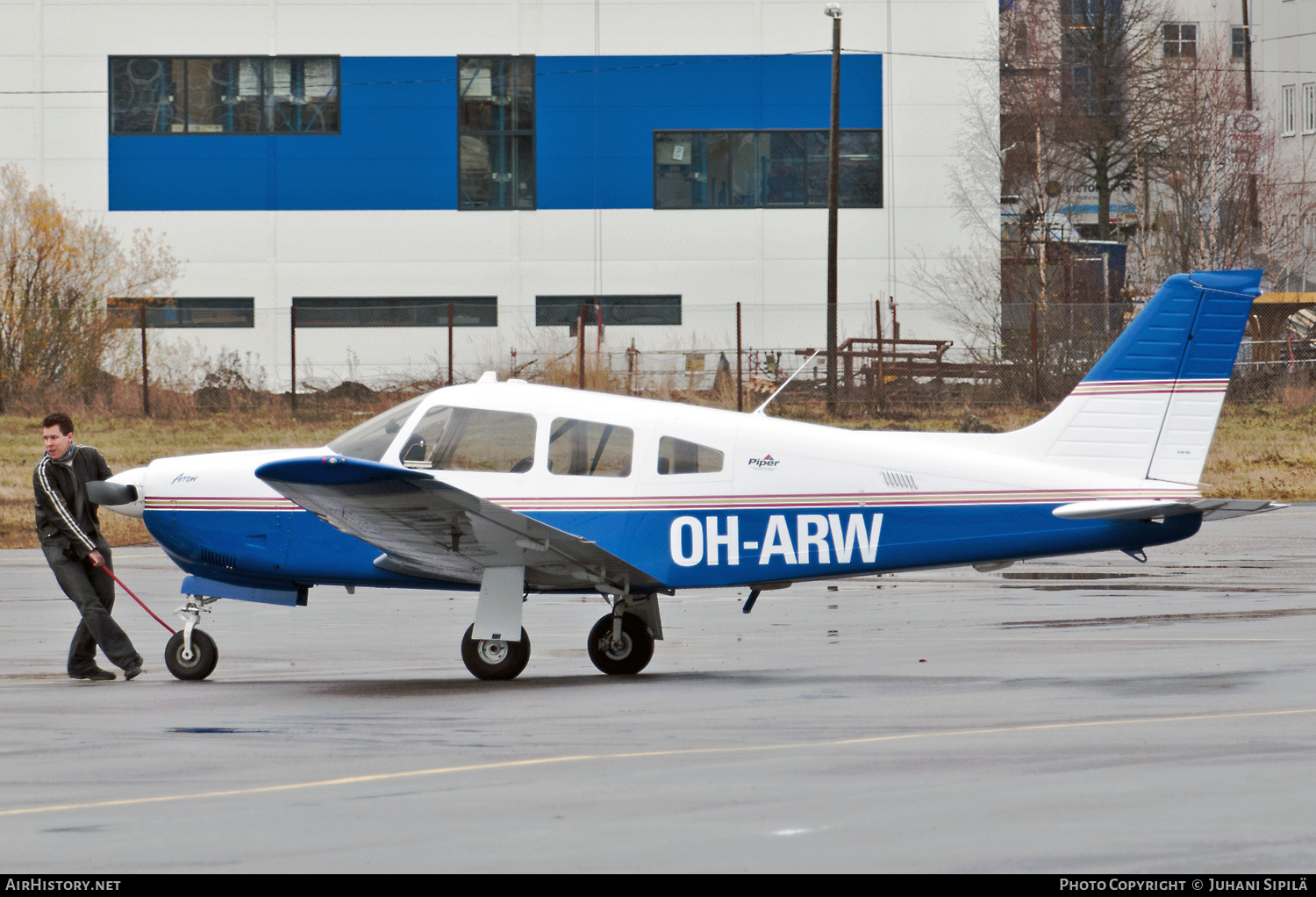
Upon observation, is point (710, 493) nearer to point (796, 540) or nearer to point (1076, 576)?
point (796, 540)

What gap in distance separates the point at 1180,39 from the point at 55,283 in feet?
218

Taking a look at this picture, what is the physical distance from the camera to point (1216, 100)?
5153cm

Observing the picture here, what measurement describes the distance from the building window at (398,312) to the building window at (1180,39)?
52129 millimetres

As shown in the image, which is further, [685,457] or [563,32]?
[563,32]

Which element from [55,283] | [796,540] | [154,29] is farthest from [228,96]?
[796,540]

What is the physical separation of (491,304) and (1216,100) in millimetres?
24755

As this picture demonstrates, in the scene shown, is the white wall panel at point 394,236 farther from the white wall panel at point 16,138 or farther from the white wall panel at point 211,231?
the white wall panel at point 16,138

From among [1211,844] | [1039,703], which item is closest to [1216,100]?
[1039,703]

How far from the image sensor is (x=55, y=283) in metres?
37.6

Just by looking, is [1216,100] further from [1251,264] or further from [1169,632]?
[1169,632]

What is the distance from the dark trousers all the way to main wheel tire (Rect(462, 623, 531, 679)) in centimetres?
234

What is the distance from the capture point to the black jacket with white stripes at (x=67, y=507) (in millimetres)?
11328

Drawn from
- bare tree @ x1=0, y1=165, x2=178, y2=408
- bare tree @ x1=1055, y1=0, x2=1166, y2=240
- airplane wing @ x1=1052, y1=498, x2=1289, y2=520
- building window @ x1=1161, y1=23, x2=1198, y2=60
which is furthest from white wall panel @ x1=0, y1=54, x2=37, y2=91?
building window @ x1=1161, y1=23, x2=1198, y2=60

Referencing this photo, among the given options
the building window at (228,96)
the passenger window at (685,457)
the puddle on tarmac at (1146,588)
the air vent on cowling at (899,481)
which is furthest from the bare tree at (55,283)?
the air vent on cowling at (899,481)
